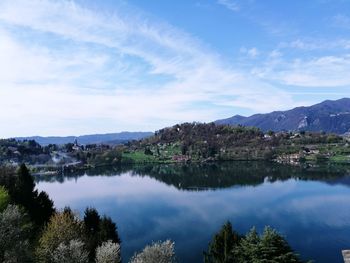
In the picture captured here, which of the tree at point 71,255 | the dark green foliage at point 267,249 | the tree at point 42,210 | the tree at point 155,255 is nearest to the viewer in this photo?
the dark green foliage at point 267,249

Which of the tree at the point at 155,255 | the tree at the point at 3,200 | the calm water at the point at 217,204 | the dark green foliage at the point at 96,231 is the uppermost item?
the tree at the point at 3,200

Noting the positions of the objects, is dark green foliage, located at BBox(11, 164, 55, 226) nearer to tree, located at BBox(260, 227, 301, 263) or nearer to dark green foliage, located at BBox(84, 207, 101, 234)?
dark green foliage, located at BBox(84, 207, 101, 234)

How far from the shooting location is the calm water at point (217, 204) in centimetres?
5823

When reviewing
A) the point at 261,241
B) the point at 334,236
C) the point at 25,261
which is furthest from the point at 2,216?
the point at 334,236

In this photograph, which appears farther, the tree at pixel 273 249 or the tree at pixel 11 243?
the tree at pixel 11 243

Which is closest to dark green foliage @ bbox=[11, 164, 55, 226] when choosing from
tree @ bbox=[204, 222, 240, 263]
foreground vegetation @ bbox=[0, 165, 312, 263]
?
foreground vegetation @ bbox=[0, 165, 312, 263]

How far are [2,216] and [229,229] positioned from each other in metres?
18.8

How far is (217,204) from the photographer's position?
292ft

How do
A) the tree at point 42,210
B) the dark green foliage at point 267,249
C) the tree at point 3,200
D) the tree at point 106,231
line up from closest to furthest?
the dark green foliage at point 267,249 < the tree at point 106,231 < the tree at point 3,200 < the tree at point 42,210

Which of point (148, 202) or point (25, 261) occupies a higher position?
point (25, 261)

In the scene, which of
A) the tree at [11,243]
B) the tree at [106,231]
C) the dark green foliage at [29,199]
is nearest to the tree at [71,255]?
the tree at [11,243]

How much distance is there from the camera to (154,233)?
61.8m

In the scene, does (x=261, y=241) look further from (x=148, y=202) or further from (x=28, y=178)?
(x=148, y=202)

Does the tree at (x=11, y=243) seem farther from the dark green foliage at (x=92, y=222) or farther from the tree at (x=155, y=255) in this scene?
the dark green foliage at (x=92, y=222)
